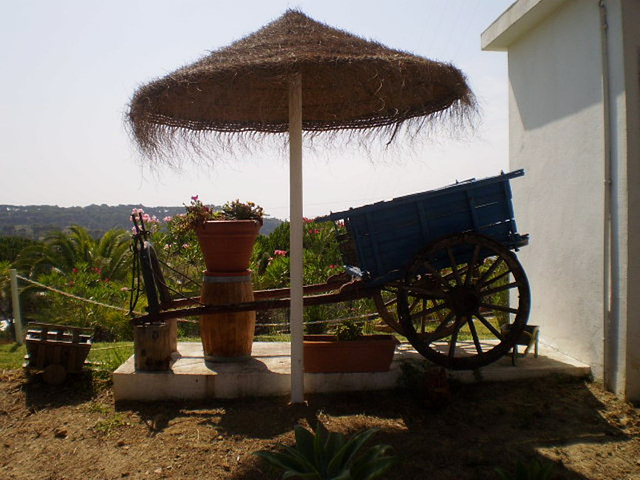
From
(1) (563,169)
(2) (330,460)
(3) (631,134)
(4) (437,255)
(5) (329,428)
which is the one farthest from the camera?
(1) (563,169)

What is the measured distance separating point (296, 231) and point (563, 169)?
2.65 meters

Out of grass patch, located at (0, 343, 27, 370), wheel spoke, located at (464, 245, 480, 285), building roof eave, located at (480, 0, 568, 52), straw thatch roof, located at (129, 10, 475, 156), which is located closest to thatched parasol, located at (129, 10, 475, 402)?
straw thatch roof, located at (129, 10, 475, 156)

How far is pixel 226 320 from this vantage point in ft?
16.9

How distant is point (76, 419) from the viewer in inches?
178

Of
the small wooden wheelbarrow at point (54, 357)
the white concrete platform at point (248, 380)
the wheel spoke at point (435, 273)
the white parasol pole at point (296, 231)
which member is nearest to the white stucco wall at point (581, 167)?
the white concrete platform at point (248, 380)

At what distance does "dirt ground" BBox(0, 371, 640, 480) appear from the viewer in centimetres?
362

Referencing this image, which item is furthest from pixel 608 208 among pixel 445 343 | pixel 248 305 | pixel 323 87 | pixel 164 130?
pixel 164 130

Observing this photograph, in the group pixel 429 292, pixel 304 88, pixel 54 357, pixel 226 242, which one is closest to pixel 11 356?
pixel 54 357

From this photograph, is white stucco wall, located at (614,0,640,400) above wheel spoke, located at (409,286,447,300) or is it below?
above

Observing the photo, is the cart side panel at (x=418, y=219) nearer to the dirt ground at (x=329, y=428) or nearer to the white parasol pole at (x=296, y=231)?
the white parasol pole at (x=296, y=231)

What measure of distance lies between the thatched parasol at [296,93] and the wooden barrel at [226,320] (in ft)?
2.58

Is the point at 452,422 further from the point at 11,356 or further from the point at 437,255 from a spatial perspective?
the point at 11,356

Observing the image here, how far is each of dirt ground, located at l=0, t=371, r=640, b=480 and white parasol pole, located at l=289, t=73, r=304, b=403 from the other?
0.29 meters

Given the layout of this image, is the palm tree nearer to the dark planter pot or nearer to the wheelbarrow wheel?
the dark planter pot
